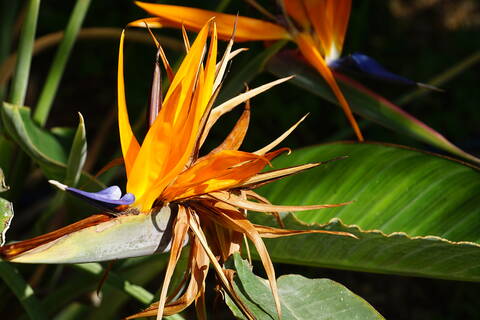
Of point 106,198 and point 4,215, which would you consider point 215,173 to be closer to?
point 106,198

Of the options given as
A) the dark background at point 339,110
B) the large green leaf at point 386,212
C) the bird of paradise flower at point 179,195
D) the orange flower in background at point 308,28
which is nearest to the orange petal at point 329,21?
the orange flower in background at point 308,28

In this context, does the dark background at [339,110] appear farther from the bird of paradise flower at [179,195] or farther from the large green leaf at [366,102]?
the bird of paradise flower at [179,195]

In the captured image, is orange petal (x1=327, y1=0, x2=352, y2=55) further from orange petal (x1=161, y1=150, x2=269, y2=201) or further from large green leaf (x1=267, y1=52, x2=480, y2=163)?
orange petal (x1=161, y1=150, x2=269, y2=201)

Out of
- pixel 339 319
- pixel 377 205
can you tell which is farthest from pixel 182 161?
pixel 377 205

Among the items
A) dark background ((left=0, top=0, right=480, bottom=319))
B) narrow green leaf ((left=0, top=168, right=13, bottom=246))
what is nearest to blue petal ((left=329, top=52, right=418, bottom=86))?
narrow green leaf ((left=0, top=168, right=13, bottom=246))

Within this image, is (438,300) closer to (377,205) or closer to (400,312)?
(400,312)

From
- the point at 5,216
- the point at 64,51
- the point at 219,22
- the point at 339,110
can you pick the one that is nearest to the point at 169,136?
the point at 5,216
